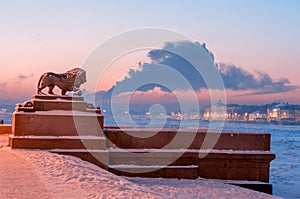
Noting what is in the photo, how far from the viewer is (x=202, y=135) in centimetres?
1366

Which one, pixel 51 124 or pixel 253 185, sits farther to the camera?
pixel 253 185

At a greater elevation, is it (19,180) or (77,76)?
(77,76)

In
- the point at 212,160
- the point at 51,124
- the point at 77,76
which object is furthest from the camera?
the point at 77,76

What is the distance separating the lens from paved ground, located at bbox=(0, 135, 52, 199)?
7045 mm

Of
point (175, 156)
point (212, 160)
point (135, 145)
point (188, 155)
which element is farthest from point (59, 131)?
point (212, 160)

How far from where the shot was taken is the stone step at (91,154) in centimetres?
1205

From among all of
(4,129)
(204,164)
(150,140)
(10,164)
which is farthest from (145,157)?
(4,129)

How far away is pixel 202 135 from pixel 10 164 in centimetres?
648

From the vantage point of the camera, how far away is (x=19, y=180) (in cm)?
802

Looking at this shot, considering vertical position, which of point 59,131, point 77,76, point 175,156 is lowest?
point 175,156

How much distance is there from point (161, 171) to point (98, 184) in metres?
5.19

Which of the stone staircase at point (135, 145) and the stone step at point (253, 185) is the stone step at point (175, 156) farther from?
the stone step at point (253, 185)

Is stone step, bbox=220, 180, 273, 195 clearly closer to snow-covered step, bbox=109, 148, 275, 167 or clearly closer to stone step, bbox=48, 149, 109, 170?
snow-covered step, bbox=109, 148, 275, 167

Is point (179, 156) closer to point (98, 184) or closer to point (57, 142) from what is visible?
point (57, 142)
